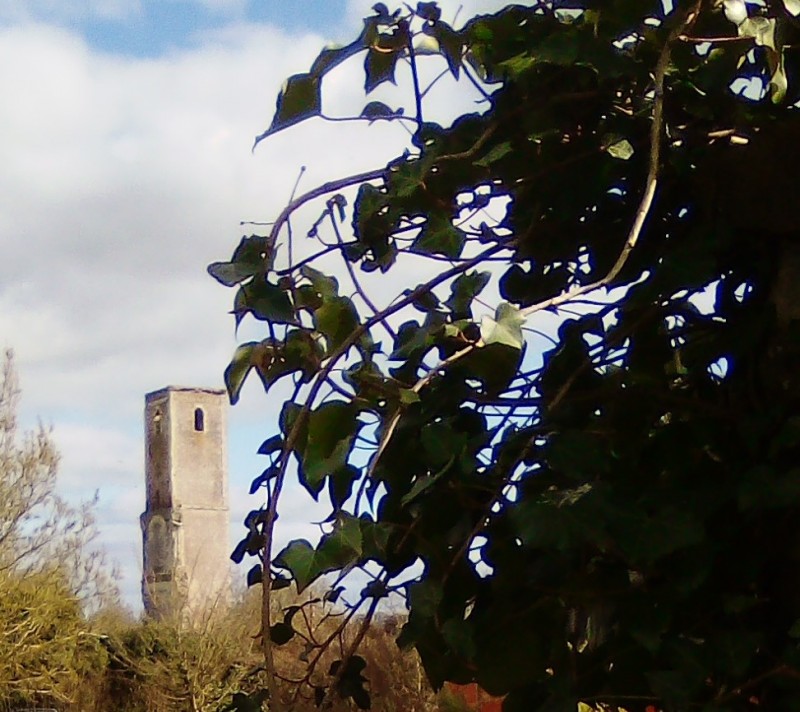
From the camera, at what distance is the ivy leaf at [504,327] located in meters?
0.49

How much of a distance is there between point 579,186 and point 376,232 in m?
0.12

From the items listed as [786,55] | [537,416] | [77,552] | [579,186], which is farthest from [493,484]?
[77,552]

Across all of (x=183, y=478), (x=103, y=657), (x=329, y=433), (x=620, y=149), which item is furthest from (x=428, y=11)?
(x=183, y=478)

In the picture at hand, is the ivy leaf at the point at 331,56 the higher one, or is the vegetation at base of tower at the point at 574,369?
the ivy leaf at the point at 331,56

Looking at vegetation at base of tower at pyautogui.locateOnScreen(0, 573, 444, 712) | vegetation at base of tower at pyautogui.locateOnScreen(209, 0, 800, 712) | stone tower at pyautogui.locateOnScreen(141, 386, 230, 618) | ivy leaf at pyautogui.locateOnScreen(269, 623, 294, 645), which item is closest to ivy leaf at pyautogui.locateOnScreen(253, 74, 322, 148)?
vegetation at base of tower at pyautogui.locateOnScreen(209, 0, 800, 712)

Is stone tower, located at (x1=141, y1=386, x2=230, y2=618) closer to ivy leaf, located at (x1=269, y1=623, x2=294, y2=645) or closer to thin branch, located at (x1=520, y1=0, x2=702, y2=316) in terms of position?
ivy leaf, located at (x1=269, y1=623, x2=294, y2=645)

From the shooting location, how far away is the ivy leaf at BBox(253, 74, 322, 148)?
613 mm

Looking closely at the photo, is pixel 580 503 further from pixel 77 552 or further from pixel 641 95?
pixel 77 552

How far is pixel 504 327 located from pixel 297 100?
0.19 m

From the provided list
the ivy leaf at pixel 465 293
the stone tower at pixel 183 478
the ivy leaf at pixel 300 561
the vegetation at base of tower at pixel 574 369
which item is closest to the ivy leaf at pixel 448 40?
the vegetation at base of tower at pixel 574 369

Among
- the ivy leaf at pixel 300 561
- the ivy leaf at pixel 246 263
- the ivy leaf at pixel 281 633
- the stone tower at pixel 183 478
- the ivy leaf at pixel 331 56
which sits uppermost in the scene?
the stone tower at pixel 183 478

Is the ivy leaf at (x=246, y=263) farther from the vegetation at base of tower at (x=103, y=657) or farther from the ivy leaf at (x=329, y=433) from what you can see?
the vegetation at base of tower at (x=103, y=657)

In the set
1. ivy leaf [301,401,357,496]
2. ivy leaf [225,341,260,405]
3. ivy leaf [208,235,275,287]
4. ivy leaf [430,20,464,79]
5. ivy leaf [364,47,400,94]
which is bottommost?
ivy leaf [301,401,357,496]

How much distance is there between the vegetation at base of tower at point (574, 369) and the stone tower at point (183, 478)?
13.7 meters
